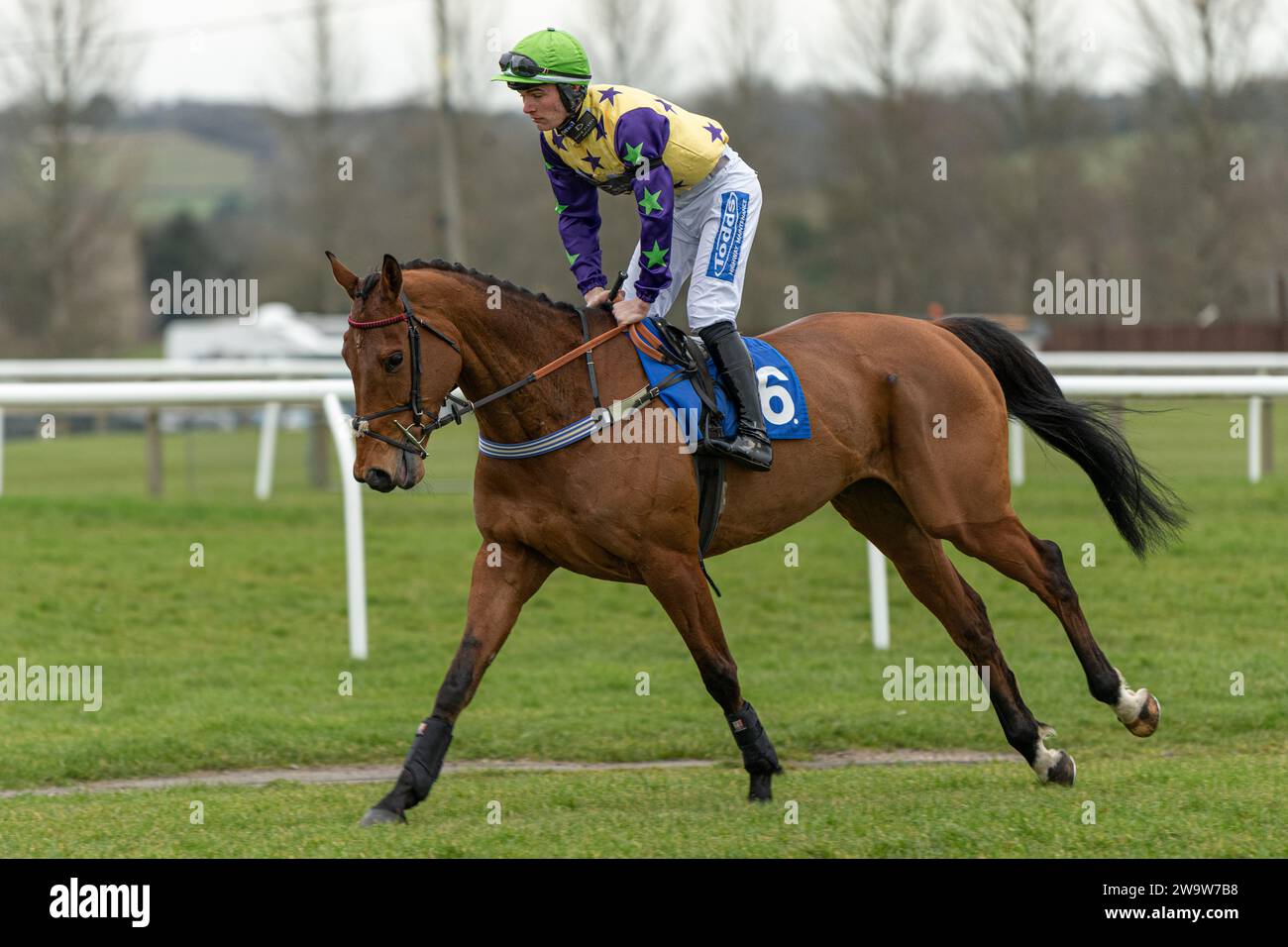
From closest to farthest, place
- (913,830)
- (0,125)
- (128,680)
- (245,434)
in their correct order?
1. (913,830)
2. (128,680)
3. (245,434)
4. (0,125)

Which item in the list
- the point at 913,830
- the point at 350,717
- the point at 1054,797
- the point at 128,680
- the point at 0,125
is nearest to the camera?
the point at 913,830

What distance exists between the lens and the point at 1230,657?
7.62 m

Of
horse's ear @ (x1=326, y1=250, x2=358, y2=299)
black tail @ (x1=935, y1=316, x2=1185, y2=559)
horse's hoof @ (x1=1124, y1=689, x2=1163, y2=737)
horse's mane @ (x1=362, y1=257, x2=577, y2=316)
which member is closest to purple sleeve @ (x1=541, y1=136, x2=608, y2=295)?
horse's mane @ (x1=362, y1=257, x2=577, y2=316)

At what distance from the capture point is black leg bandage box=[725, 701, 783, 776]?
516 cm

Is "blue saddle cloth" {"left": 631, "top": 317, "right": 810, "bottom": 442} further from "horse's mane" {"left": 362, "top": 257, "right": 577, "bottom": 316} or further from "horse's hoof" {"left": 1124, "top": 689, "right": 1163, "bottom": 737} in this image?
"horse's hoof" {"left": 1124, "top": 689, "right": 1163, "bottom": 737}

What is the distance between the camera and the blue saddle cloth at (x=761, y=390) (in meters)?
5.09

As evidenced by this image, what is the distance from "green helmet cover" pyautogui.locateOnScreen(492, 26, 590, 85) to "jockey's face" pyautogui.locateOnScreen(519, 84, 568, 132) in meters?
0.03

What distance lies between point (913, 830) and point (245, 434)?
22.1 m

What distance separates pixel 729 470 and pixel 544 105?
4.33 feet

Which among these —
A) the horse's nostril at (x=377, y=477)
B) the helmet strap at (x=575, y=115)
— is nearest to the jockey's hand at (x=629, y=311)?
the helmet strap at (x=575, y=115)

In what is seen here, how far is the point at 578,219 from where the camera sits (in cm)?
525

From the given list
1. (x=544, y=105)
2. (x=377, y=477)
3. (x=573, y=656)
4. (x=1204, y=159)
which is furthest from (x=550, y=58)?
(x=1204, y=159)
